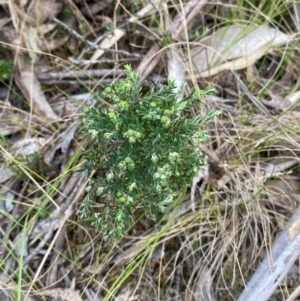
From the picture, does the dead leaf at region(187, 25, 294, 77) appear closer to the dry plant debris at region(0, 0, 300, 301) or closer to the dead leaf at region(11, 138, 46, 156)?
the dry plant debris at region(0, 0, 300, 301)

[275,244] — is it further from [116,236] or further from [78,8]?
[78,8]

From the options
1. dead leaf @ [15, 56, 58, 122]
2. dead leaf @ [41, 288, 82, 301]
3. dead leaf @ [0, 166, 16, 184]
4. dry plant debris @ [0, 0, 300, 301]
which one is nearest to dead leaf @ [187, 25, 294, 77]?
dry plant debris @ [0, 0, 300, 301]

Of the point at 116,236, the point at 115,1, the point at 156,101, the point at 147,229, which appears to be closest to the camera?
the point at 156,101

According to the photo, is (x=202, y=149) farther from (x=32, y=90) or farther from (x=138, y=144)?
(x=32, y=90)

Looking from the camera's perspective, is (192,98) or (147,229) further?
(147,229)

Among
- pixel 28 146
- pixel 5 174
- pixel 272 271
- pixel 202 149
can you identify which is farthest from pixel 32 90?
pixel 272 271

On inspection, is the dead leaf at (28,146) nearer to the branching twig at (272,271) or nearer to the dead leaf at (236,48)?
the dead leaf at (236,48)

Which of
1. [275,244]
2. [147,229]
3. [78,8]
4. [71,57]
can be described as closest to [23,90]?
[71,57]
